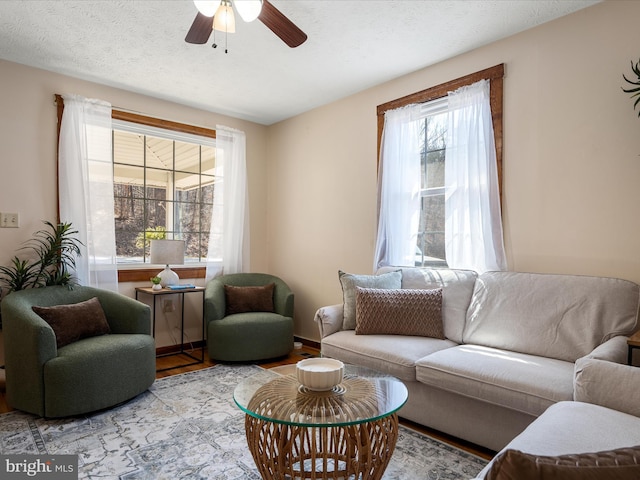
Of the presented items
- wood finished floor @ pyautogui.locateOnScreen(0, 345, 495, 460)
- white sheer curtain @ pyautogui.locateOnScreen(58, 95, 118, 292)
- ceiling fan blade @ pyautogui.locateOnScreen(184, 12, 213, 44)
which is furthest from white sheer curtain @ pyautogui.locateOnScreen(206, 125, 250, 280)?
ceiling fan blade @ pyautogui.locateOnScreen(184, 12, 213, 44)

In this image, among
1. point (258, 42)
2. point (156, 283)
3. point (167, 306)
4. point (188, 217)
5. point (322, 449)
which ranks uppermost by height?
point (258, 42)

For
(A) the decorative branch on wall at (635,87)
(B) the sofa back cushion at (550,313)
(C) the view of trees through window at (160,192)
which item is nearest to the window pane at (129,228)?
(C) the view of trees through window at (160,192)

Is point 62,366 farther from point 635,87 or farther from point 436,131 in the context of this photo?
point 635,87

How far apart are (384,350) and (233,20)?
2.07 meters

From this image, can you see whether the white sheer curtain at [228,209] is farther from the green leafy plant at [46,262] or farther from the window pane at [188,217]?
the green leafy plant at [46,262]

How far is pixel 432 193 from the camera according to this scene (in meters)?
3.43

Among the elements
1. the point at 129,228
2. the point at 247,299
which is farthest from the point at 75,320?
the point at 247,299

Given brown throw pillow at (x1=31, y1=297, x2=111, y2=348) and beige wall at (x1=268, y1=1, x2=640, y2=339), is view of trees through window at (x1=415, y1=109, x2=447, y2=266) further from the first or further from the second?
brown throw pillow at (x1=31, y1=297, x2=111, y2=348)

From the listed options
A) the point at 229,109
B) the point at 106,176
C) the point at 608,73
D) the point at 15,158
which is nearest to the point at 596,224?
the point at 608,73

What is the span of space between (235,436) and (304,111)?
132 inches

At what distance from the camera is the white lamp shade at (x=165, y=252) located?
3.64 metres

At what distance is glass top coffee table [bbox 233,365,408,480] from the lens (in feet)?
5.09

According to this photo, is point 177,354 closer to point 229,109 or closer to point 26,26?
point 229,109

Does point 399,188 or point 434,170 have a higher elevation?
point 434,170
